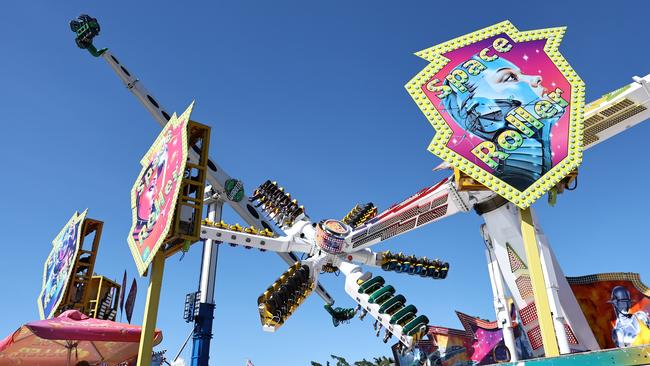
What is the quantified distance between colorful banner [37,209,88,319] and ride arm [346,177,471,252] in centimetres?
1229

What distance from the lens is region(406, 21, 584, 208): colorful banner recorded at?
11922 millimetres

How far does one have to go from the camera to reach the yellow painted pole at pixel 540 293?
33.1 ft

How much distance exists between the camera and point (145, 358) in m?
10.7

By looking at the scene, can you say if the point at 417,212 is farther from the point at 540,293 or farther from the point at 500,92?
the point at 540,293

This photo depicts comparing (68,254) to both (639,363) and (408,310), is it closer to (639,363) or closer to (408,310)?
(408,310)

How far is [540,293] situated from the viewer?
10562 mm

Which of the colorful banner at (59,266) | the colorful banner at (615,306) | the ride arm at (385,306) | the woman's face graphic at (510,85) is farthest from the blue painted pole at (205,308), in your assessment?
the woman's face graphic at (510,85)

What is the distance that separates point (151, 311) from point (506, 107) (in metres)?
9.61

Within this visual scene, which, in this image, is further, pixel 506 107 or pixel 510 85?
pixel 510 85

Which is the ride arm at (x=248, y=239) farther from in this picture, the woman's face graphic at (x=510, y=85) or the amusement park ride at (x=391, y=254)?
the woman's face graphic at (x=510, y=85)

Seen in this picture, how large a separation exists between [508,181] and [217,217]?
756 inches

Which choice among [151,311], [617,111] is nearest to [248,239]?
[151,311]

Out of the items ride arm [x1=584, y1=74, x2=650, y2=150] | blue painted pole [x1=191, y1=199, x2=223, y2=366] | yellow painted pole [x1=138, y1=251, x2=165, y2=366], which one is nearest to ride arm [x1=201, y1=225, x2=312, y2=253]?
blue painted pole [x1=191, y1=199, x2=223, y2=366]

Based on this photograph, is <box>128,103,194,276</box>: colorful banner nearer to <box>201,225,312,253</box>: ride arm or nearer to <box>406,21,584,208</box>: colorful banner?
<box>406,21,584,208</box>: colorful banner
